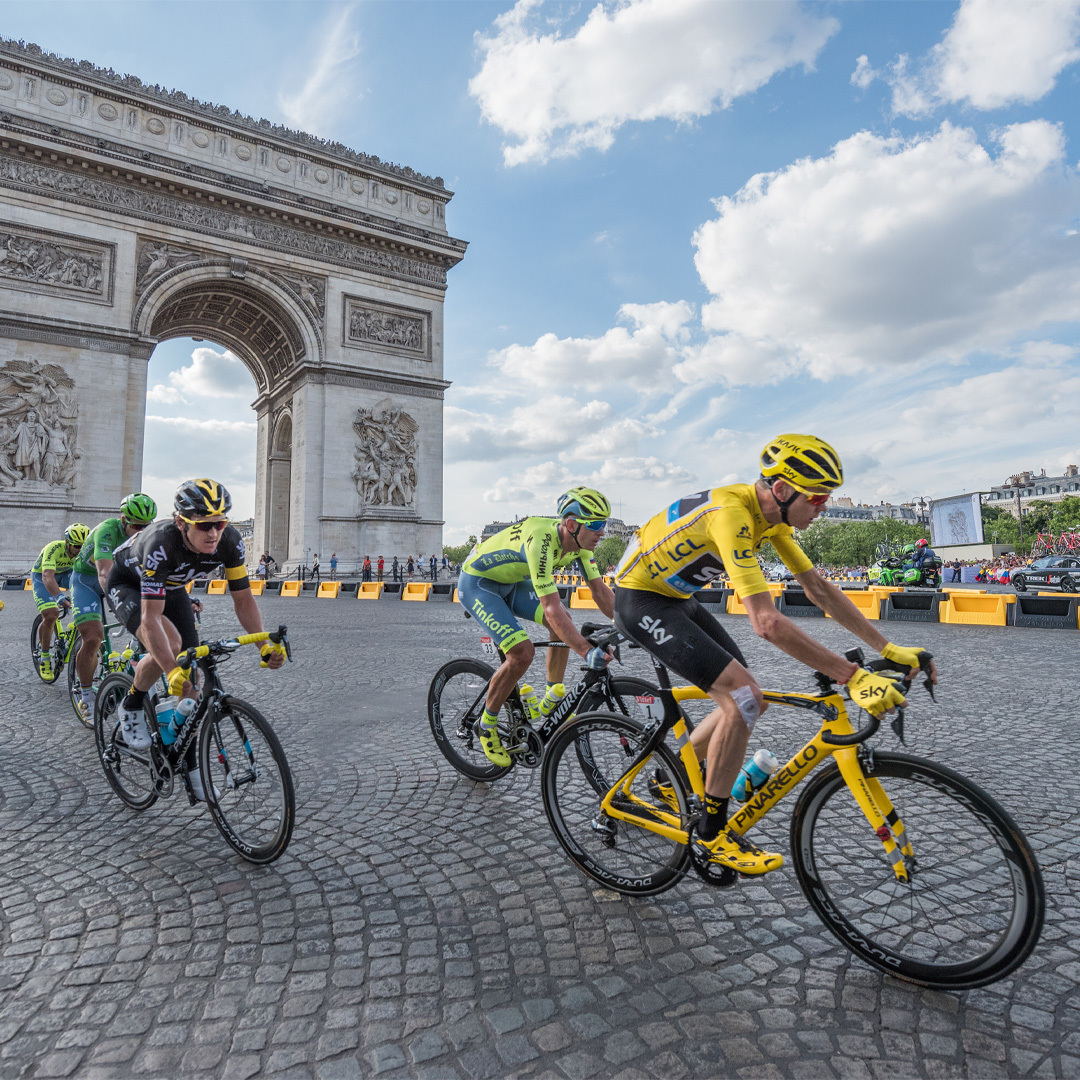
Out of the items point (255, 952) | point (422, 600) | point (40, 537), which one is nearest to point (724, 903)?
point (255, 952)

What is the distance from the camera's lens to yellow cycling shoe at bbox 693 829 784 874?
2.42 meters

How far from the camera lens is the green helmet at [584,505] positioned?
12.5ft

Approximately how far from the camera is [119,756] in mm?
3771

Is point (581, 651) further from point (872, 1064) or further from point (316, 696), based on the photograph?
point (316, 696)

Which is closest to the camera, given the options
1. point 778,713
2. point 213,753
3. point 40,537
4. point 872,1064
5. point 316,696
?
point 872,1064

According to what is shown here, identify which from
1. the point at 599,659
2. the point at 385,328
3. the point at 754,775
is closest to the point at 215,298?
the point at 385,328

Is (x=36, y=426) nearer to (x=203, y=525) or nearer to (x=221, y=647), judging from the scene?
(x=203, y=525)

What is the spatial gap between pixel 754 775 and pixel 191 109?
32460mm

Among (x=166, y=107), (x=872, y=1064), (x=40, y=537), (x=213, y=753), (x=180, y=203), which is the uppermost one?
(x=166, y=107)

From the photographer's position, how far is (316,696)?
6562 mm

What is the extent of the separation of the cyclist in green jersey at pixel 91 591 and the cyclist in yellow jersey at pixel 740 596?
3.91 m

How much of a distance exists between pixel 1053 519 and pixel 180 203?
7636 centimetres

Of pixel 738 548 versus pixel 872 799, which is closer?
pixel 872 799

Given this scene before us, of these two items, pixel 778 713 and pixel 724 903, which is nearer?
pixel 724 903
